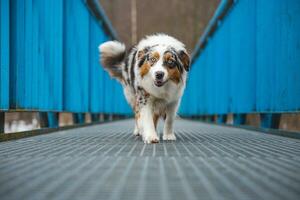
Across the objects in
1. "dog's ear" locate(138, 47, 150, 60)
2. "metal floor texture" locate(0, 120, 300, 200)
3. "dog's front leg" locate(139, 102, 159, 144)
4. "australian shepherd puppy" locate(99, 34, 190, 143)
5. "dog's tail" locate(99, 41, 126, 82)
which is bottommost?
"metal floor texture" locate(0, 120, 300, 200)

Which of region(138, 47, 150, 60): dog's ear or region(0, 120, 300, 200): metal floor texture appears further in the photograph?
region(138, 47, 150, 60): dog's ear

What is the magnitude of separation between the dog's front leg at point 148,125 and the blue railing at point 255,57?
1298 mm

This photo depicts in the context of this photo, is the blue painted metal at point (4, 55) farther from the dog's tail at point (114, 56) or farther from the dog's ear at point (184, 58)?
the dog's tail at point (114, 56)

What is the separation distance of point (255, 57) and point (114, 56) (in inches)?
68.6

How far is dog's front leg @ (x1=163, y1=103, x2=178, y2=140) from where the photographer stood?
449 cm

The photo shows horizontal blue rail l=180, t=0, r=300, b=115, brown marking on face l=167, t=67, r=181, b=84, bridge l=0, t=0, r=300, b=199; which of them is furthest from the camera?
horizontal blue rail l=180, t=0, r=300, b=115

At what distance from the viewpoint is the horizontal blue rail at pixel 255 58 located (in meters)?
4.68

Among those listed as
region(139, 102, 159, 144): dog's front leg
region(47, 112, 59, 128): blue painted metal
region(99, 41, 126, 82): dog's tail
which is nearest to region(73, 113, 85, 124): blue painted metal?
region(47, 112, 59, 128): blue painted metal

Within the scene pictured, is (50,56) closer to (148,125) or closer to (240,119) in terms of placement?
(148,125)

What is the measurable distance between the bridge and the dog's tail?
24.3 inches

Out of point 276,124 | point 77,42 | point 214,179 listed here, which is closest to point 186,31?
point 77,42

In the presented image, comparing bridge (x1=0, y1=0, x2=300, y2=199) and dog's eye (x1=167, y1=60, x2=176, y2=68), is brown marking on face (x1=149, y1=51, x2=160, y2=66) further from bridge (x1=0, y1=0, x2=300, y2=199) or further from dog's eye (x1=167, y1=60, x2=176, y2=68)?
bridge (x1=0, y1=0, x2=300, y2=199)

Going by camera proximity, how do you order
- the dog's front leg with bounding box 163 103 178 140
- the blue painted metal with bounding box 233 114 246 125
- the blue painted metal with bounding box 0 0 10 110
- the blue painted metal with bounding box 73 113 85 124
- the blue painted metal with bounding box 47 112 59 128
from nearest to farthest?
the blue painted metal with bounding box 0 0 10 110 < the dog's front leg with bounding box 163 103 178 140 < the blue painted metal with bounding box 47 112 59 128 < the blue painted metal with bounding box 233 114 246 125 < the blue painted metal with bounding box 73 113 85 124

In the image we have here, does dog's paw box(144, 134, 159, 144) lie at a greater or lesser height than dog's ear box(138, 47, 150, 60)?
lesser
